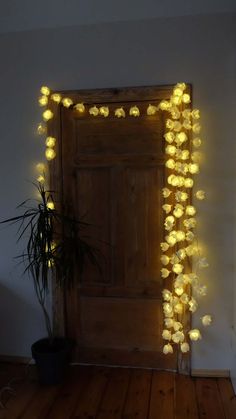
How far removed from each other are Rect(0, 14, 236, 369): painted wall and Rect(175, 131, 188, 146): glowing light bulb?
0.50 ft

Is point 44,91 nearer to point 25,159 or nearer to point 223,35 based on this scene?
point 25,159

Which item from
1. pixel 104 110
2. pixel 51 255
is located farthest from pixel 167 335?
pixel 104 110

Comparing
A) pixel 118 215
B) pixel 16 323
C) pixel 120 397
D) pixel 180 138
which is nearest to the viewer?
pixel 120 397

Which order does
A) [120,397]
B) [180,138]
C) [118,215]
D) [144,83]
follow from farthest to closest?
[118,215], [144,83], [180,138], [120,397]

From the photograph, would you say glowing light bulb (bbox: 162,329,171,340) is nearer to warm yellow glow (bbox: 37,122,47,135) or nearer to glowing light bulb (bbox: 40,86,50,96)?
warm yellow glow (bbox: 37,122,47,135)

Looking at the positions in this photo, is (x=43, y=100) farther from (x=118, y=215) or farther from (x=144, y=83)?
(x=118, y=215)

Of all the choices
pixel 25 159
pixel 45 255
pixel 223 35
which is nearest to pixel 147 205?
pixel 45 255

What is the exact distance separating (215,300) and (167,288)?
346 mm

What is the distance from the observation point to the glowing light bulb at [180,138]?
2.39 meters

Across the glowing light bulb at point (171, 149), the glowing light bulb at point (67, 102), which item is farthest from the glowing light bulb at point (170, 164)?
the glowing light bulb at point (67, 102)

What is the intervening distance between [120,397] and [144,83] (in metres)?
2.12

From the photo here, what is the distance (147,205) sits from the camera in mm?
2574

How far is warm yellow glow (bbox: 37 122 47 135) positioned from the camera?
8.44 feet

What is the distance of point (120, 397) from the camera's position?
Answer: 7.52 feet
